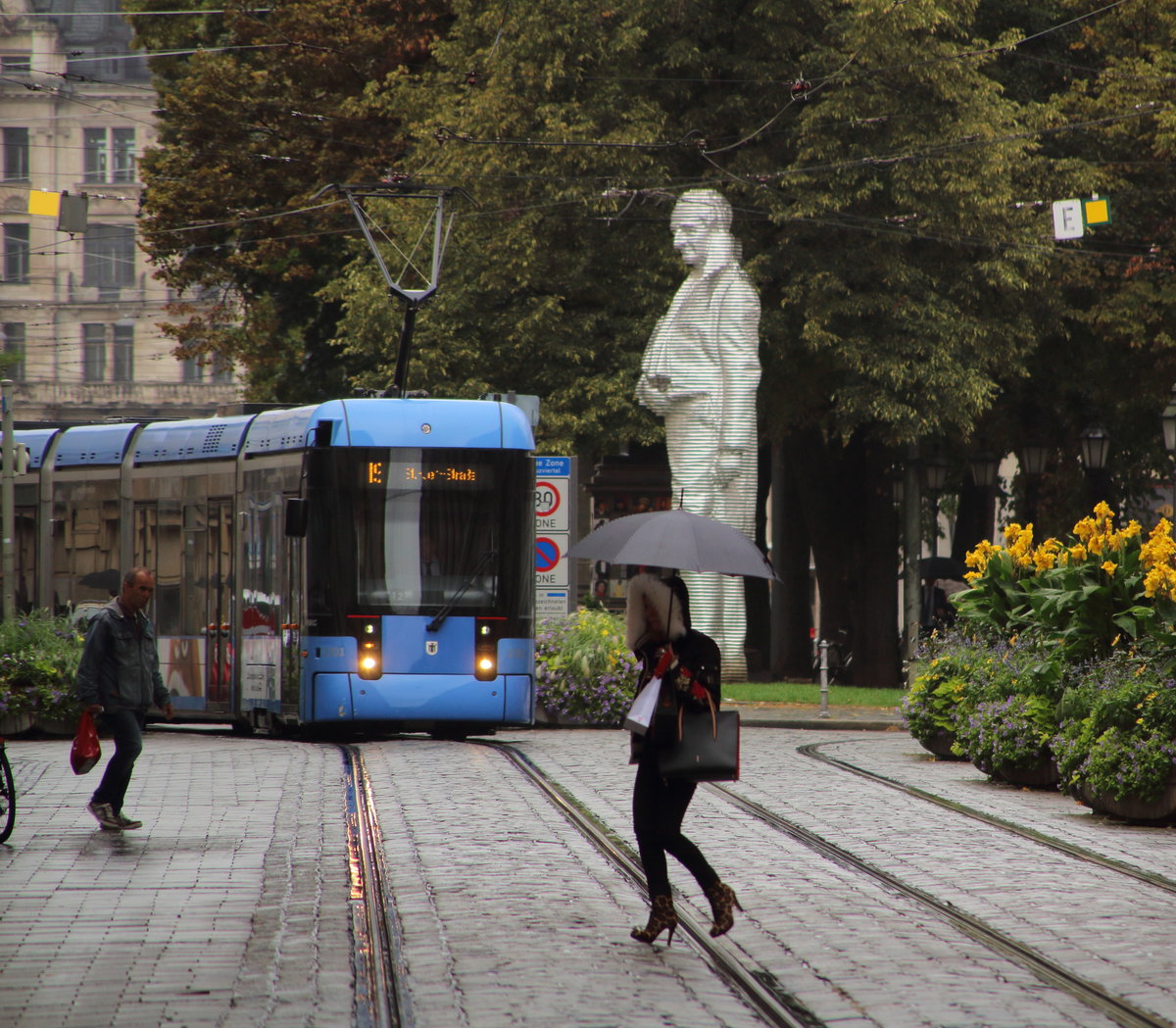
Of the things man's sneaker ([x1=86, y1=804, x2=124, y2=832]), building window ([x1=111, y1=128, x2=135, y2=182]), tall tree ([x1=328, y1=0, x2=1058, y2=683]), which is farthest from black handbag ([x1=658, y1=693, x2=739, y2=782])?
building window ([x1=111, y1=128, x2=135, y2=182])

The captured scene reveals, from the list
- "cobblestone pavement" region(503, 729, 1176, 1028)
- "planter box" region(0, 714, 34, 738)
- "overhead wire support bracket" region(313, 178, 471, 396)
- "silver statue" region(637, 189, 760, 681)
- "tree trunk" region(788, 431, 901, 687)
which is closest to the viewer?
"cobblestone pavement" region(503, 729, 1176, 1028)

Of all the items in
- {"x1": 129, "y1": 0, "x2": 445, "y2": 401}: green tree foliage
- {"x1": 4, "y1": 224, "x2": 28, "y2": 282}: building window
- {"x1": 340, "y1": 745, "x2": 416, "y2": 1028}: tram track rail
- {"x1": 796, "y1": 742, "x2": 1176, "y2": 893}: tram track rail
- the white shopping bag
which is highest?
{"x1": 4, "y1": 224, "x2": 28, "y2": 282}: building window

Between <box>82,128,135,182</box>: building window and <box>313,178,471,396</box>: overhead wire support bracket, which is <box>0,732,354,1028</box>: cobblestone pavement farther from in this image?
<box>82,128,135,182</box>: building window

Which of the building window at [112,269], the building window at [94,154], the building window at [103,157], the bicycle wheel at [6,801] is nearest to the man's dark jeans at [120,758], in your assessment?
the bicycle wheel at [6,801]

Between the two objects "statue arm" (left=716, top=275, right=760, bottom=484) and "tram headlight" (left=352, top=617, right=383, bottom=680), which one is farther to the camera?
"statue arm" (left=716, top=275, right=760, bottom=484)

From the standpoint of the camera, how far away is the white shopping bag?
8.21 meters

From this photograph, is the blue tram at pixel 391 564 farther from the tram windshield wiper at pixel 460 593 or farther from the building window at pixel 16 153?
the building window at pixel 16 153

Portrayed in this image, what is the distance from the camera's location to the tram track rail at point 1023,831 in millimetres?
10633

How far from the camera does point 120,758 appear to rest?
1228 cm

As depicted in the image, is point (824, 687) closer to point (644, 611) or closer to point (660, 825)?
point (660, 825)

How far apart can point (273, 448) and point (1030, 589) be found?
23.8 ft

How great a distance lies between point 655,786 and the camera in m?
8.41

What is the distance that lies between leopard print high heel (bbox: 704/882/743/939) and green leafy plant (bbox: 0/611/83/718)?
13072 millimetres

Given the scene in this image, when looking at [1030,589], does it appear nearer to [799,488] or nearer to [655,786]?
Result: [655,786]
